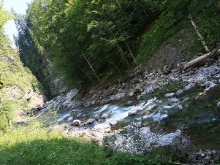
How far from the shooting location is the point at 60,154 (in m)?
6.79

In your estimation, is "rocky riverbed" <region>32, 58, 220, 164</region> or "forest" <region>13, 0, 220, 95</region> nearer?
"rocky riverbed" <region>32, 58, 220, 164</region>

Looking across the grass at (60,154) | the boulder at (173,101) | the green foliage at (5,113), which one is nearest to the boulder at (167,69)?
the boulder at (173,101)

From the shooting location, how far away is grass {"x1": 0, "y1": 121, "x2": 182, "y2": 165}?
567cm

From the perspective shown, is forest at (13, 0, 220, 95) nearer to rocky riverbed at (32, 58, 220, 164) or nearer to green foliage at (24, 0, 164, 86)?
green foliage at (24, 0, 164, 86)

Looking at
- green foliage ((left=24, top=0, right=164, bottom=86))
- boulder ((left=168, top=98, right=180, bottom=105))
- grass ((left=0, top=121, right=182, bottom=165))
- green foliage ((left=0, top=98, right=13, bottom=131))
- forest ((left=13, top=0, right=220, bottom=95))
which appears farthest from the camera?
green foliage ((left=24, top=0, right=164, bottom=86))

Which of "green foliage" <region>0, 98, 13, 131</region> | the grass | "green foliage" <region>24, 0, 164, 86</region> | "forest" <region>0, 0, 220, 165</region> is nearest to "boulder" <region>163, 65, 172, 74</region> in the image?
"forest" <region>0, 0, 220, 165</region>

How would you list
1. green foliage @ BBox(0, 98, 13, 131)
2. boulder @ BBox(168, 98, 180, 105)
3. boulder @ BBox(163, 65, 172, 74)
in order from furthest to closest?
boulder @ BBox(163, 65, 172, 74), green foliage @ BBox(0, 98, 13, 131), boulder @ BBox(168, 98, 180, 105)

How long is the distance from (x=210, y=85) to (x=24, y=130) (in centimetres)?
923

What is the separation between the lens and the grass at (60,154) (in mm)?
5668

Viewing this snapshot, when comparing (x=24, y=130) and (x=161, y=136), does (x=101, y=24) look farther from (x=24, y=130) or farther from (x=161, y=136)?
(x=161, y=136)

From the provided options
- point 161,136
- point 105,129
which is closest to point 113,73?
point 105,129

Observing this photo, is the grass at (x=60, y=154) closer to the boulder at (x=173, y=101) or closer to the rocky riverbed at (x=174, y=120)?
the rocky riverbed at (x=174, y=120)

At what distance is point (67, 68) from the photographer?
76.4ft

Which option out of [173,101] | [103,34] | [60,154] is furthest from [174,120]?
[103,34]
